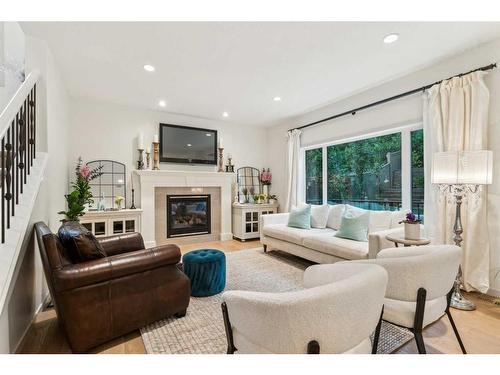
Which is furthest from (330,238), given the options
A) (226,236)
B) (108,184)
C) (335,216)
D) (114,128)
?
(114,128)

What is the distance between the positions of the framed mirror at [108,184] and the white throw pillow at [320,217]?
3297 millimetres

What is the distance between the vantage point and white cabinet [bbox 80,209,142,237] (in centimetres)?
383

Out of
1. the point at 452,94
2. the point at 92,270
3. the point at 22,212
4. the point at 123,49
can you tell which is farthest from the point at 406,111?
the point at 22,212

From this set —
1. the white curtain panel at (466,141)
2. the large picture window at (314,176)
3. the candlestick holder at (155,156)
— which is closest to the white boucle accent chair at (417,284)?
the white curtain panel at (466,141)

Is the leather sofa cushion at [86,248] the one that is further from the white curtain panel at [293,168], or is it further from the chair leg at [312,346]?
the white curtain panel at [293,168]

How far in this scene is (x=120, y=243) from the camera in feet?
8.40

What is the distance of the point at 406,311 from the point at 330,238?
1.74m

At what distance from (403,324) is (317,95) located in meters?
3.38

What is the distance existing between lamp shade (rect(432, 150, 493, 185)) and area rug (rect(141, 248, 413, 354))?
1427 mm

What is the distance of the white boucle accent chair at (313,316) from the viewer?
0.94m

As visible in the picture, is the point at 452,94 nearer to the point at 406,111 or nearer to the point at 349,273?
the point at 406,111

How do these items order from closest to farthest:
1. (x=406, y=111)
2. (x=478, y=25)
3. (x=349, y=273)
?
(x=349, y=273) → (x=478, y=25) → (x=406, y=111)

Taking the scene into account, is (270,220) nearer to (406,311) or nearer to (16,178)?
(406,311)

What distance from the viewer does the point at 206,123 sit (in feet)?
17.1
